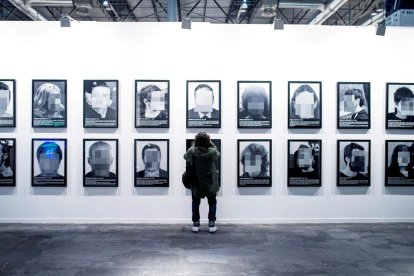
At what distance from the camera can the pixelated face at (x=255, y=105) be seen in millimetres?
7336

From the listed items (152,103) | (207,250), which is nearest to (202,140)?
(152,103)

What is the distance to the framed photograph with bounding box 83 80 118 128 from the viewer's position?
23.8 ft

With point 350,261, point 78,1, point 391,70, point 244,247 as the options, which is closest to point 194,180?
point 244,247

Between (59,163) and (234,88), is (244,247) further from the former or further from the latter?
(59,163)

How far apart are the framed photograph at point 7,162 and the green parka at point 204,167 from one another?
3.19m

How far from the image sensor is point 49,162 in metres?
7.26

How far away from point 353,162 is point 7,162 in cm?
630

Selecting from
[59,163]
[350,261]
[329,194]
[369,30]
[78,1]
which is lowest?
[350,261]

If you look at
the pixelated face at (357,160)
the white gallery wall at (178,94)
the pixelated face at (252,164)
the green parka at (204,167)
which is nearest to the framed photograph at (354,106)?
the white gallery wall at (178,94)

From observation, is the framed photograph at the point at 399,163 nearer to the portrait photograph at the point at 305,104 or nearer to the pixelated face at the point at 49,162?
the portrait photograph at the point at 305,104

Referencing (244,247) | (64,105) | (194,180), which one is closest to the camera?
(244,247)

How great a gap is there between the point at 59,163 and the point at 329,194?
4962mm

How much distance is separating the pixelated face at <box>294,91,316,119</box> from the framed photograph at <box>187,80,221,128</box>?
145 cm

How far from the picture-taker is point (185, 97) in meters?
7.32
